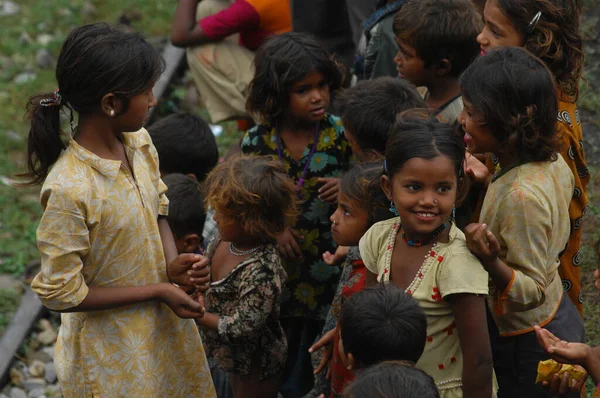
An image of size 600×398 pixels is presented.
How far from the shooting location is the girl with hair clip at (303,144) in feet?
13.6

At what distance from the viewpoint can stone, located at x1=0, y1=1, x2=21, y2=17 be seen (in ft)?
30.9

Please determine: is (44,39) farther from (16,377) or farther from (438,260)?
(438,260)

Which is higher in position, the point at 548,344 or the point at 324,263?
the point at 548,344

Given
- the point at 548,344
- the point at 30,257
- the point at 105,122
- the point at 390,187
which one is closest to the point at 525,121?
the point at 390,187

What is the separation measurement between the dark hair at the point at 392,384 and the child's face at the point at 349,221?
1049mm

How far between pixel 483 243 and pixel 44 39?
269 inches

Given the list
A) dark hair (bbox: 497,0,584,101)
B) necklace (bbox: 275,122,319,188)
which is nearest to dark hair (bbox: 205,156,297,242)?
necklace (bbox: 275,122,319,188)

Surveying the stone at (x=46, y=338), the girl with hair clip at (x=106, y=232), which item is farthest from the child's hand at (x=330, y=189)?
the stone at (x=46, y=338)

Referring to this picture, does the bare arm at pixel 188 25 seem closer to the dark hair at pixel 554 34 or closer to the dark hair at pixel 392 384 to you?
the dark hair at pixel 554 34

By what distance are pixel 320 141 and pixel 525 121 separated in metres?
1.31

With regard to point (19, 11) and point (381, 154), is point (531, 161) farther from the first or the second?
point (19, 11)

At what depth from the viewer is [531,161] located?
308cm

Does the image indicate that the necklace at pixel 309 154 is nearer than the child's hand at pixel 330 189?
No

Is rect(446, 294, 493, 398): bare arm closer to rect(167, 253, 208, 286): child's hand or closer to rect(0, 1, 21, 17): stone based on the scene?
rect(167, 253, 208, 286): child's hand
